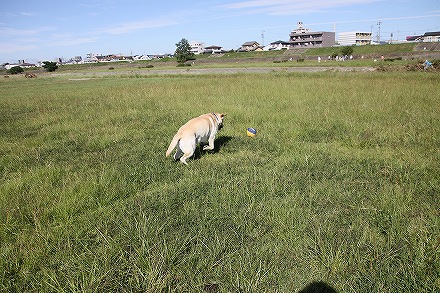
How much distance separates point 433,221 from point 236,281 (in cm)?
269

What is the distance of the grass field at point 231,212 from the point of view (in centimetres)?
279

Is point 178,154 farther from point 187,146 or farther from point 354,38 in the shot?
point 354,38

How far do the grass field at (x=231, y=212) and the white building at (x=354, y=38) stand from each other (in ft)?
557

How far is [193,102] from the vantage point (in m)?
13.2

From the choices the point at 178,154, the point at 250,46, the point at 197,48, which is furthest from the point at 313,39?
the point at 178,154

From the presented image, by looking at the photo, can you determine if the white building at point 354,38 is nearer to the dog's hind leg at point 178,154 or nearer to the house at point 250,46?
the house at point 250,46

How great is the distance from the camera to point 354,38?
15350 centimetres

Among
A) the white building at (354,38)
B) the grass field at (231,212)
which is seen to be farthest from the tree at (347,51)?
the white building at (354,38)

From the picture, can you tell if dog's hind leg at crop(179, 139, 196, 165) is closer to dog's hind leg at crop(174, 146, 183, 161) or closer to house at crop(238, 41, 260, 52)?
dog's hind leg at crop(174, 146, 183, 161)

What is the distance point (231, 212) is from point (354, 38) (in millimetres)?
178335

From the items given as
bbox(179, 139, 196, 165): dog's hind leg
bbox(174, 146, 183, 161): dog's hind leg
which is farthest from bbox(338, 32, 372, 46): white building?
bbox(179, 139, 196, 165): dog's hind leg

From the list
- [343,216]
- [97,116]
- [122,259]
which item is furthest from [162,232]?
[97,116]

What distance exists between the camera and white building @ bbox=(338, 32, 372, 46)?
15238cm

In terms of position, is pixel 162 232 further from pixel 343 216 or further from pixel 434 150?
pixel 434 150
